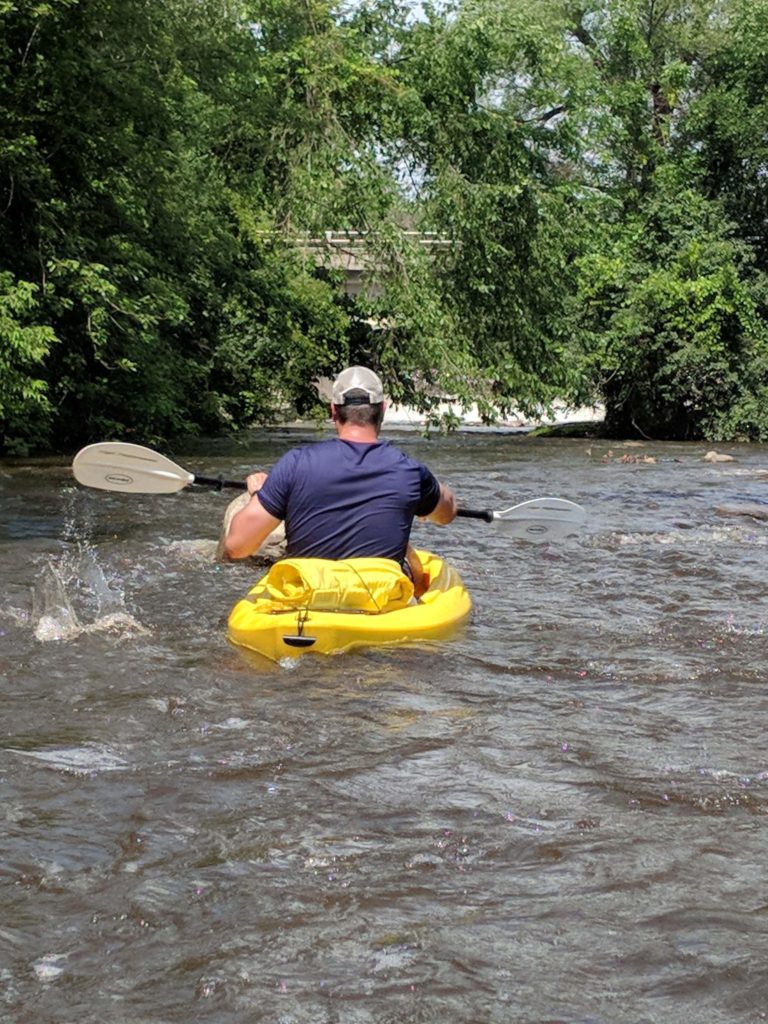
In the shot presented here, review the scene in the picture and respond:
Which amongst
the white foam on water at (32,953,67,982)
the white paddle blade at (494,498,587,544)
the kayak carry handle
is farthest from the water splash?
the white foam on water at (32,953,67,982)

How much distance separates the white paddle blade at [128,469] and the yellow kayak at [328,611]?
1337mm

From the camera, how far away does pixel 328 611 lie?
19.2ft

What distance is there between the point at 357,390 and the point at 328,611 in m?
0.95

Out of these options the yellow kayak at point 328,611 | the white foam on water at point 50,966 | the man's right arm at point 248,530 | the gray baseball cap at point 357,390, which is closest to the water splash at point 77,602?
the yellow kayak at point 328,611

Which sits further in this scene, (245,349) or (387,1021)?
(245,349)

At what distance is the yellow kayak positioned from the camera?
228 inches

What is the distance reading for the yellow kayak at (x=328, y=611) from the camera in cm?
579

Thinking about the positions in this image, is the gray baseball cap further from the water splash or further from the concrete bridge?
the concrete bridge

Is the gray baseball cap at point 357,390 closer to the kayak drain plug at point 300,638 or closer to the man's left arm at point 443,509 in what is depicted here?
the man's left arm at point 443,509

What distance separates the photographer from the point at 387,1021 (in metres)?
2.72

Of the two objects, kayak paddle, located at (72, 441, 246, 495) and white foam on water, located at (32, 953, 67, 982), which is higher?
kayak paddle, located at (72, 441, 246, 495)

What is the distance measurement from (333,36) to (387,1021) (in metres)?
18.4

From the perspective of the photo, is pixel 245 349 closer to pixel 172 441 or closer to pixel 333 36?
pixel 172 441

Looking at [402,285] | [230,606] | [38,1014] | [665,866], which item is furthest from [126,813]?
[402,285]
